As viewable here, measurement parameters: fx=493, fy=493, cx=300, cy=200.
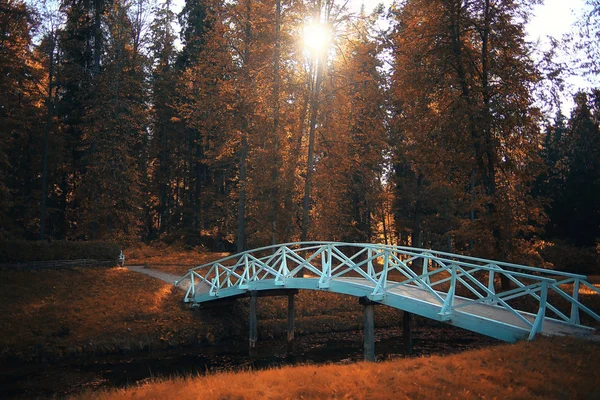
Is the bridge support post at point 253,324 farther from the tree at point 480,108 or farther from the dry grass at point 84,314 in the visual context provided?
the tree at point 480,108

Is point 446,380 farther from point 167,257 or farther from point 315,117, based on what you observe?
point 167,257

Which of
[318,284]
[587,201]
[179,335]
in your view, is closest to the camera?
[318,284]

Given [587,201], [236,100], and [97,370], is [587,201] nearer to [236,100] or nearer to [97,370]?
[236,100]

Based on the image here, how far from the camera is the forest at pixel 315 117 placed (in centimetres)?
1778

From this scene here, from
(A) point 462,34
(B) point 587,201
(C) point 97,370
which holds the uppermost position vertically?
(A) point 462,34

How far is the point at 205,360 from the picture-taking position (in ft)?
50.2

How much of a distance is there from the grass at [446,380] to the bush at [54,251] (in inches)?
594

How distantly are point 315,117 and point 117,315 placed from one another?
425 inches

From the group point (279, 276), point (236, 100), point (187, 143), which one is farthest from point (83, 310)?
point (187, 143)

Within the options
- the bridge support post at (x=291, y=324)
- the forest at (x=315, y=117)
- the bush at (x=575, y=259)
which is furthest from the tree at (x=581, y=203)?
the bridge support post at (x=291, y=324)

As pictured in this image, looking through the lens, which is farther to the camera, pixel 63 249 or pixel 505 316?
pixel 63 249

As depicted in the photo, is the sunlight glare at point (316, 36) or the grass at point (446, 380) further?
the sunlight glare at point (316, 36)

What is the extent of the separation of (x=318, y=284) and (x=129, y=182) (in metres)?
19.8

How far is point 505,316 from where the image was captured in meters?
10.7
